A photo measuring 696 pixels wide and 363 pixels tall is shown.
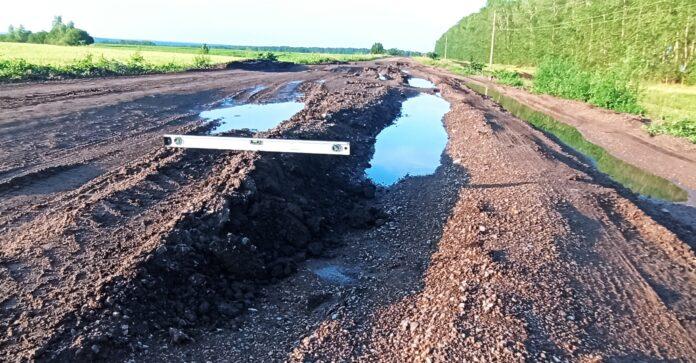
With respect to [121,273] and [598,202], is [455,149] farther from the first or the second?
[121,273]

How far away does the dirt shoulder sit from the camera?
1483cm

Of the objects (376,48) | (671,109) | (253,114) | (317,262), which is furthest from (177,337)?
(376,48)

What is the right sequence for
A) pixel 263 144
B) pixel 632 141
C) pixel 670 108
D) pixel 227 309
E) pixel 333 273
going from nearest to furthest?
pixel 227 309 → pixel 333 273 → pixel 263 144 → pixel 632 141 → pixel 670 108

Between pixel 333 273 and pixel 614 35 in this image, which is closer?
pixel 333 273

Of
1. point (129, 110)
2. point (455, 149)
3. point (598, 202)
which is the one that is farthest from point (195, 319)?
point (129, 110)

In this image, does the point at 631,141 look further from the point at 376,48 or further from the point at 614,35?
the point at 376,48

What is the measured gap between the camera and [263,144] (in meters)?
7.30

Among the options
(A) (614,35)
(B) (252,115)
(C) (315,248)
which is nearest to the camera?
(C) (315,248)

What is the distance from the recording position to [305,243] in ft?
25.0

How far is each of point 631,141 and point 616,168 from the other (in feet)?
11.9

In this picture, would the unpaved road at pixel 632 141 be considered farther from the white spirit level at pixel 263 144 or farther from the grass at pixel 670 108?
the white spirit level at pixel 263 144

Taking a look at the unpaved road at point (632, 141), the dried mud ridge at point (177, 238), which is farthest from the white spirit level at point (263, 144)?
the unpaved road at point (632, 141)

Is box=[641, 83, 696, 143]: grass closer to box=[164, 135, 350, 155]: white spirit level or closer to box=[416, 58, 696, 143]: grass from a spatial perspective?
box=[416, 58, 696, 143]: grass

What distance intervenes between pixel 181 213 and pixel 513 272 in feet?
15.0
